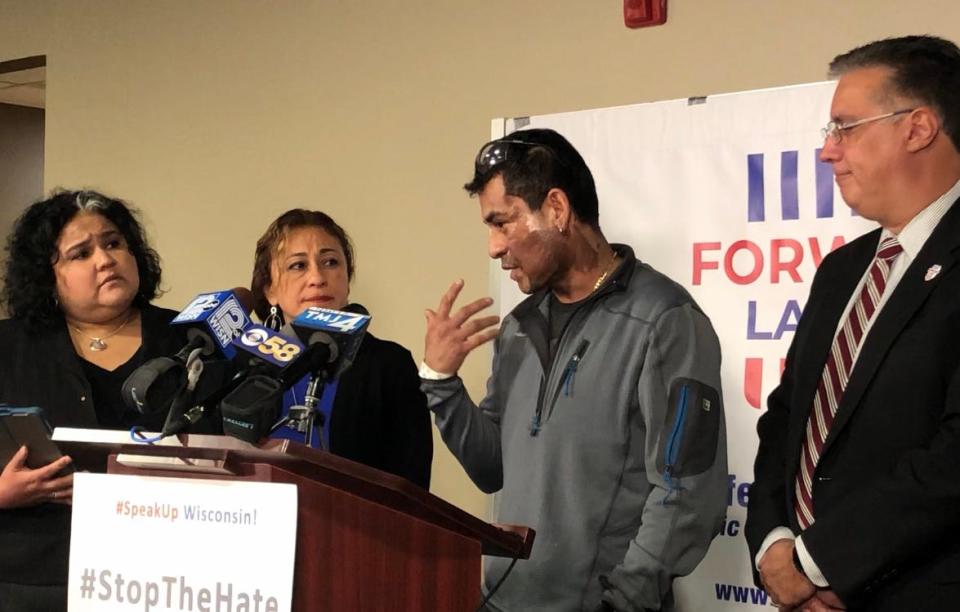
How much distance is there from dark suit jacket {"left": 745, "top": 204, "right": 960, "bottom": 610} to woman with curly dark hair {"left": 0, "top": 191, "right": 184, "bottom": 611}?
59.9 inches

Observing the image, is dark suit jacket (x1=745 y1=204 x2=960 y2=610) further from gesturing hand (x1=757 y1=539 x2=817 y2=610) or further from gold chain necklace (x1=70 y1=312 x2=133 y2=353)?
gold chain necklace (x1=70 y1=312 x2=133 y2=353)

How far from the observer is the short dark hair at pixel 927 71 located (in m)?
1.94

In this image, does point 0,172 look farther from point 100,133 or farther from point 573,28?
point 573,28

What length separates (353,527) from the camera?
1674 millimetres

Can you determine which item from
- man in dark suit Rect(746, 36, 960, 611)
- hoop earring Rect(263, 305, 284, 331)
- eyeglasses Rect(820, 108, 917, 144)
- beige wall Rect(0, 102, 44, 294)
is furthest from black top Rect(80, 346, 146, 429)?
beige wall Rect(0, 102, 44, 294)

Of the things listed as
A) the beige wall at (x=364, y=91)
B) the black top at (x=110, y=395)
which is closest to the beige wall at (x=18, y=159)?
the beige wall at (x=364, y=91)

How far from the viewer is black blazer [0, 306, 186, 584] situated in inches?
106

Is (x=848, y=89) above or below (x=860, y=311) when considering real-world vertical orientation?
above

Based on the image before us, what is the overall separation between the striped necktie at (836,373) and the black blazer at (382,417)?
3.82 ft

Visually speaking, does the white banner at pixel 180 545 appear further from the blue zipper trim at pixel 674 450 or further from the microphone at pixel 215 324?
the blue zipper trim at pixel 674 450

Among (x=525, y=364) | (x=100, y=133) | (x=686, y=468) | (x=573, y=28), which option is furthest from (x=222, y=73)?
(x=686, y=468)

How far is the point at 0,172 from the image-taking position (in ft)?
21.8

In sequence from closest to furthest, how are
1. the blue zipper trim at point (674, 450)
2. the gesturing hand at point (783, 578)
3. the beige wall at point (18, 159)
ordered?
the gesturing hand at point (783, 578) → the blue zipper trim at point (674, 450) → the beige wall at point (18, 159)

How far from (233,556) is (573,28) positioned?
2.35 m
